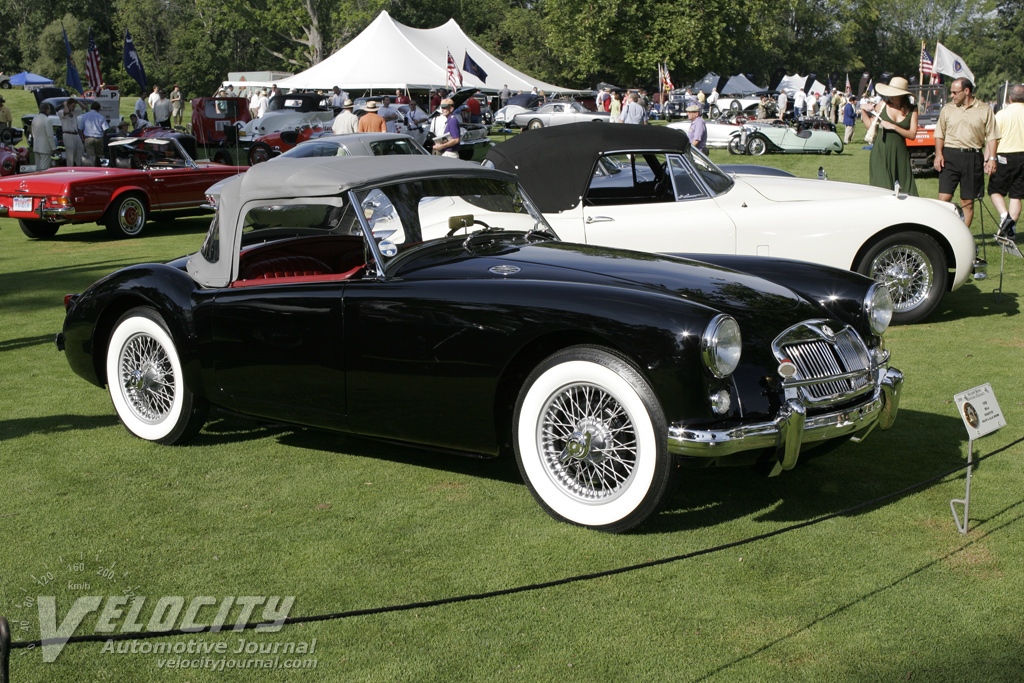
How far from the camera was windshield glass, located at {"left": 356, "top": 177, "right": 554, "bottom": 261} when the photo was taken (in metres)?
4.63

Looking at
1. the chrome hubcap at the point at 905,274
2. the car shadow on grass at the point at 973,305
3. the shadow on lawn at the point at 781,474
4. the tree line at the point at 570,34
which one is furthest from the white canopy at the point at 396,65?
the shadow on lawn at the point at 781,474

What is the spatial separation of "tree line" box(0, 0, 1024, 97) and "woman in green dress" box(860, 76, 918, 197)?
2661 centimetres

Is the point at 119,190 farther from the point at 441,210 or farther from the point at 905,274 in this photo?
the point at 905,274

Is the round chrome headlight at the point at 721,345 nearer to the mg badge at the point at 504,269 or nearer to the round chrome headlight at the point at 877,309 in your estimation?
the mg badge at the point at 504,269

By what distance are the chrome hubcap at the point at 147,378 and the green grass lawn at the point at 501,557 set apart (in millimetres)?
217

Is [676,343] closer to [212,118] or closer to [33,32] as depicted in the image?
[212,118]

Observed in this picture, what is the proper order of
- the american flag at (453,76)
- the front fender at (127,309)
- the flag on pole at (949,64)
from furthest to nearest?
the american flag at (453,76) < the flag on pole at (949,64) < the front fender at (127,309)

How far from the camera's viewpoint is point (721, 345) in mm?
3617

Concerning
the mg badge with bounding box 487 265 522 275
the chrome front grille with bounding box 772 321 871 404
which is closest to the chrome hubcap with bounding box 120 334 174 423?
the mg badge with bounding box 487 265 522 275

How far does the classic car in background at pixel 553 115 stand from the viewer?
38.2 m

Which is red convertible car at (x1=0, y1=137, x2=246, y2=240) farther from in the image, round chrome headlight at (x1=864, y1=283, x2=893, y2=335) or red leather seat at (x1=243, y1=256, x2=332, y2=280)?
round chrome headlight at (x1=864, y1=283, x2=893, y2=335)

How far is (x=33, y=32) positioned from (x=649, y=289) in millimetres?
83029

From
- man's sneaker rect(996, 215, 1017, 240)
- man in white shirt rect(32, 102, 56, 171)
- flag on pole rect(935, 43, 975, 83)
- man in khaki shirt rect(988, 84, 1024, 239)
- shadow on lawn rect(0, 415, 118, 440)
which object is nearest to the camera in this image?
shadow on lawn rect(0, 415, 118, 440)

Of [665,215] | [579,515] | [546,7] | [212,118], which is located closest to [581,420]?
[579,515]
